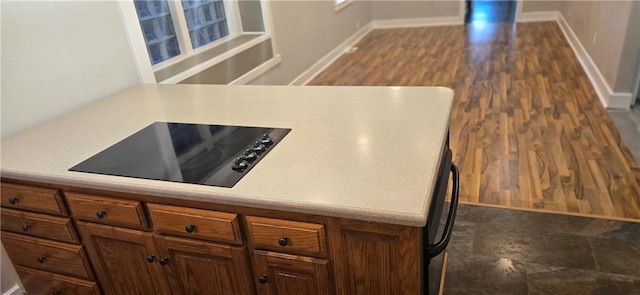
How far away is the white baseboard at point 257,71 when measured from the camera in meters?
3.61

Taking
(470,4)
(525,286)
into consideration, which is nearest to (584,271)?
(525,286)

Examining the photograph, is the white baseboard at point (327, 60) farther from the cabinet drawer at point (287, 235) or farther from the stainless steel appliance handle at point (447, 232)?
the cabinet drawer at point (287, 235)

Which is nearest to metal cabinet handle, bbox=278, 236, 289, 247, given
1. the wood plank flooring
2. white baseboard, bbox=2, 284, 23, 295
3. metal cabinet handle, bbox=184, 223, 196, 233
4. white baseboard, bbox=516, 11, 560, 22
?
metal cabinet handle, bbox=184, 223, 196, 233

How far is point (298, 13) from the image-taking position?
15.2 ft

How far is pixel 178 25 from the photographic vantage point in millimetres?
3000

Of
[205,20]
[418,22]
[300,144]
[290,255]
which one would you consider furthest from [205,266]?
[418,22]

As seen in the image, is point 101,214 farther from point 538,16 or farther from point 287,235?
point 538,16

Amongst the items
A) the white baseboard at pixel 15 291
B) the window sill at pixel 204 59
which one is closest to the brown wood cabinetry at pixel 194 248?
the white baseboard at pixel 15 291

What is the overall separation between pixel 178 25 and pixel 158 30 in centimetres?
18

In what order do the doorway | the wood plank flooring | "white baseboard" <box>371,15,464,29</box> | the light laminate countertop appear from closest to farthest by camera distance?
the light laminate countertop < the wood plank flooring < "white baseboard" <box>371,15,464,29</box> < the doorway

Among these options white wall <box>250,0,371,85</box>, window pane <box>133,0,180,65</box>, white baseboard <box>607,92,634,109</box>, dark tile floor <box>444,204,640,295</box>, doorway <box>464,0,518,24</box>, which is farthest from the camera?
doorway <box>464,0,518,24</box>

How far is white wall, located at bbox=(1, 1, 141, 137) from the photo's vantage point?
1759 millimetres

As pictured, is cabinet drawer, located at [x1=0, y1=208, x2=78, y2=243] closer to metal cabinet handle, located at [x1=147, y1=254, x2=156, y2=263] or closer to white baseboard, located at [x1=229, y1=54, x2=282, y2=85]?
metal cabinet handle, located at [x1=147, y1=254, x2=156, y2=263]

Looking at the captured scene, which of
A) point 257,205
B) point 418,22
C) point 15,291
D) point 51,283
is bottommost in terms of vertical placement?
point 418,22
